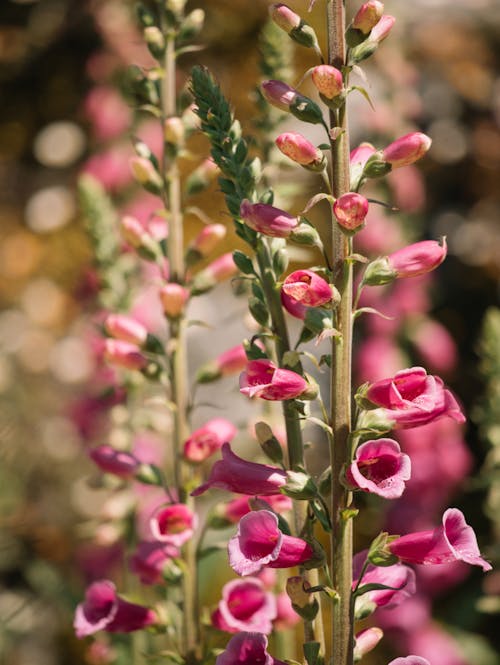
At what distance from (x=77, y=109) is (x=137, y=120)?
0.77 meters

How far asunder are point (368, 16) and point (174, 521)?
51 cm

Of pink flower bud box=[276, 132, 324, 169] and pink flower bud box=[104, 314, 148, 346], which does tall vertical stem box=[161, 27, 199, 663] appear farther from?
pink flower bud box=[276, 132, 324, 169]

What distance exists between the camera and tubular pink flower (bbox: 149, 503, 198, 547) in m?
0.91

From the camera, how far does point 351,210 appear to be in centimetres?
65

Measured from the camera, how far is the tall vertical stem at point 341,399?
69cm

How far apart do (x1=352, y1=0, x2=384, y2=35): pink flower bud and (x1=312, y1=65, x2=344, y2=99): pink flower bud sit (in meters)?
0.05

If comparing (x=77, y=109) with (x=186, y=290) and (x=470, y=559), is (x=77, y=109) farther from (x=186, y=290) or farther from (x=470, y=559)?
(x=470, y=559)

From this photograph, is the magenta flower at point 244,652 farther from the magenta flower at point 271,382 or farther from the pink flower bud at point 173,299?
the pink flower bud at point 173,299

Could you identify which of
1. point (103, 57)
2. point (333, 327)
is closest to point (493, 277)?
point (103, 57)

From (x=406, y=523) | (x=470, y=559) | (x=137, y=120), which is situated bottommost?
(x=406, y=523)

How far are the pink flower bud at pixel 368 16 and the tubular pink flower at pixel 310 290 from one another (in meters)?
0.20

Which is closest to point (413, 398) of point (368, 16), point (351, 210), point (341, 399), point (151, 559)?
point (341, 399)

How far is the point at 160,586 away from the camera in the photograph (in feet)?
3.49

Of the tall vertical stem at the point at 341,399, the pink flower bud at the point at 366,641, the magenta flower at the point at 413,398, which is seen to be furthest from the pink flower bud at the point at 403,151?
the pink flower bud at the point at 366,641
